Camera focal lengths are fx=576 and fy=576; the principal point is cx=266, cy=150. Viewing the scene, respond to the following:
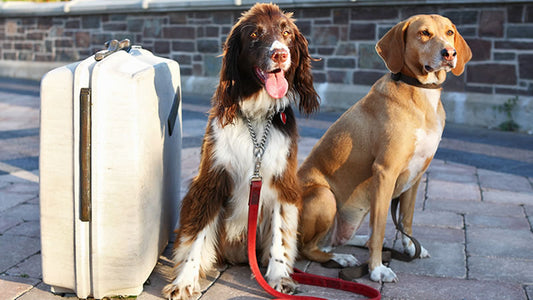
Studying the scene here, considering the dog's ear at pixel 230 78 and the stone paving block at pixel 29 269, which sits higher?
the dog's ear at pixel 230 78

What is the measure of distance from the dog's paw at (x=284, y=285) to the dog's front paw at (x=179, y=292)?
1.32 feet

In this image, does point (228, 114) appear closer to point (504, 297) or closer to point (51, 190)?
point (51, 190)

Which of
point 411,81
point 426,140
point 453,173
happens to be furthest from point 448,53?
point 453,173

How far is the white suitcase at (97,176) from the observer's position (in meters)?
2.59

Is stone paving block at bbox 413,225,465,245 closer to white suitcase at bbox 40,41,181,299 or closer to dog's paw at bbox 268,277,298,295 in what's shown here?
dog's paw at bbox 268,277,298,295

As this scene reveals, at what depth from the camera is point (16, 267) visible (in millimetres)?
3189

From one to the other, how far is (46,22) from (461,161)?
974 centimetres

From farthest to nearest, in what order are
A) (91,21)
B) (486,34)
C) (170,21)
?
(91,21) → (170,21) → (486,34)

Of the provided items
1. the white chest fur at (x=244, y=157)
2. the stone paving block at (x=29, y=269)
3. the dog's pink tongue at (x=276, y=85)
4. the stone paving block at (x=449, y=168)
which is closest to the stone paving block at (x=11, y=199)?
the stone paving block at (x=29, y=269)

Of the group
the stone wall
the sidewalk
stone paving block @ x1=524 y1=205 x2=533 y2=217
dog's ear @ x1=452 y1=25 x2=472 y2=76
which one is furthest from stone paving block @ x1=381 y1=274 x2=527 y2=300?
the stone wall

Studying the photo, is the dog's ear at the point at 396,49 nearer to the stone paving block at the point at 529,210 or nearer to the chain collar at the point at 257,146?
the chain collar at the point at 257,146

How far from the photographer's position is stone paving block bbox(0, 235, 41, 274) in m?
3.26

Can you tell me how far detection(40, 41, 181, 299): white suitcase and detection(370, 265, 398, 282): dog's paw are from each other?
1.21 metres

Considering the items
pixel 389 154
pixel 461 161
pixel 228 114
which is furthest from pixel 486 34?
pixel 228 114
